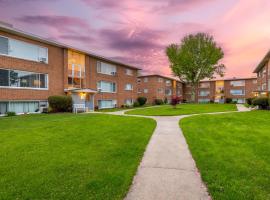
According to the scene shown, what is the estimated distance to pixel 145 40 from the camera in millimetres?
30234

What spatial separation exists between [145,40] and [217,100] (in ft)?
150

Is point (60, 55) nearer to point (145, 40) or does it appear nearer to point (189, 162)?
point (145, 40)

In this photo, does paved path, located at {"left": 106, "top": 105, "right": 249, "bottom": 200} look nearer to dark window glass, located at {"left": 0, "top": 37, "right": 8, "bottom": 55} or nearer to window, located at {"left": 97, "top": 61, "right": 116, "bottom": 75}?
dark window glass, located at {"left": 0, "top": 37, "right": 8, "bottom": 55}

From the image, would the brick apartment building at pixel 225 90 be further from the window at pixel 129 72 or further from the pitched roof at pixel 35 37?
the pitched roof at pixel 35 37

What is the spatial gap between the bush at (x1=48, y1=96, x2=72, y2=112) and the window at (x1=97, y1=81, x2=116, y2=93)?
27.4ft

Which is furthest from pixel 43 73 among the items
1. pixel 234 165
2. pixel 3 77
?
pixel 234 165

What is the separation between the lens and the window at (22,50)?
17328 millimetres

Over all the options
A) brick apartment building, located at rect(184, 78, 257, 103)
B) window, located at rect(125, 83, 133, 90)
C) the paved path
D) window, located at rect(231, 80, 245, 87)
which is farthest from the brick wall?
window, located at rect(231, 80, 245, 87)

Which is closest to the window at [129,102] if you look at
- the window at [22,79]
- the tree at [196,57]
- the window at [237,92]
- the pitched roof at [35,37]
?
the pitched roof at [35,37]

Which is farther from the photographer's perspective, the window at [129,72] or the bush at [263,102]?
the window at [129,72]

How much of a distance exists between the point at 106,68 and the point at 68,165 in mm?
26878

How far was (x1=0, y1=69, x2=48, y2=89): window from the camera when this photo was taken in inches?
688

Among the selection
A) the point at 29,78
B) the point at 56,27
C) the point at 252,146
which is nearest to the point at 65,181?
the point at 252,146

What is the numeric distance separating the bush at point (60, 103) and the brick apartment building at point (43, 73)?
49.5 inches
